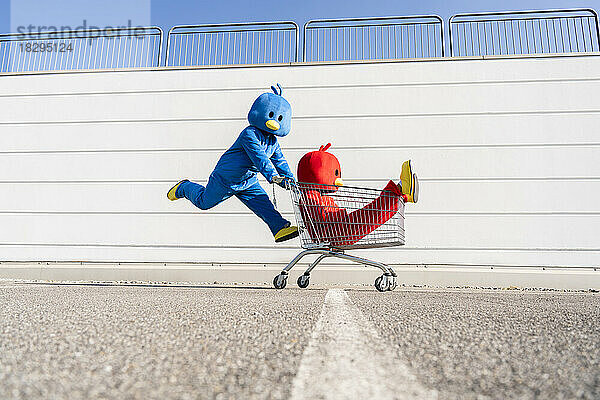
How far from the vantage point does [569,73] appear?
543cm

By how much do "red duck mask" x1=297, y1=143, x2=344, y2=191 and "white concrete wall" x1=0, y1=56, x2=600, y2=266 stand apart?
1712 millimetres

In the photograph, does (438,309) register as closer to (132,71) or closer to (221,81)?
(221,81)

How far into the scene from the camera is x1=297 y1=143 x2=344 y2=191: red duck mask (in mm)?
3674

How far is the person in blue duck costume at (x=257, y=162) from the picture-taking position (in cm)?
372

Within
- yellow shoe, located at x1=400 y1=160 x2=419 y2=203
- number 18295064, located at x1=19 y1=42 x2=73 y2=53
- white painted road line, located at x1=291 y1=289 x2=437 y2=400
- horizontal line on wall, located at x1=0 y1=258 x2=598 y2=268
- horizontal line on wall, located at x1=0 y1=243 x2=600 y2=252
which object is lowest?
white painted road line, located at x1=291 y1=289 x2=437 y2=400

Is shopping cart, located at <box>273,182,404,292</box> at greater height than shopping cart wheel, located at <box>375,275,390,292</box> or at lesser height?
greater

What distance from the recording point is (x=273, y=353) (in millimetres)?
953

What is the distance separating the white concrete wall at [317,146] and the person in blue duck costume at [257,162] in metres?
1.50

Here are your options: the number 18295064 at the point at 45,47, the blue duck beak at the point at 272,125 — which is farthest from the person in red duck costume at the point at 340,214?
the number 18295064 at the point at 45,47

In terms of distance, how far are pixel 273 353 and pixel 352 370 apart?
0.70 ft

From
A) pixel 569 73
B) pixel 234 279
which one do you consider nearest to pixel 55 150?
pixel 234 279

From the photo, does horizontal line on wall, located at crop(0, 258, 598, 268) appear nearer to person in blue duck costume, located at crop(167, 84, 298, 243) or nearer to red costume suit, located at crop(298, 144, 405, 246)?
person in blue duck costume, located at crop(167, 84, 298, 243)

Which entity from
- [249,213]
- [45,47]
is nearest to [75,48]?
[45,47]

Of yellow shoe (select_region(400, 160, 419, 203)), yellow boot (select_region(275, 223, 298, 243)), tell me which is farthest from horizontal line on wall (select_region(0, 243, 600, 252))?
yellow shoe (select_region(400, 160, 419, 203))
